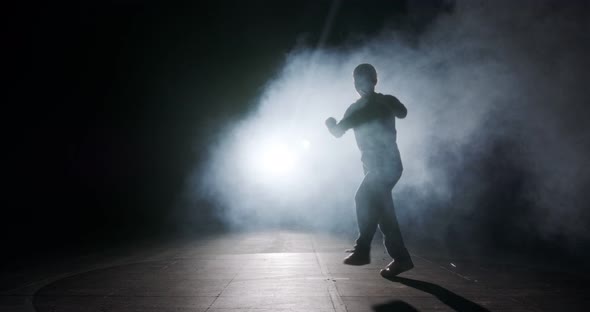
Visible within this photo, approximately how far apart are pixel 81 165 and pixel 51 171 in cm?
96

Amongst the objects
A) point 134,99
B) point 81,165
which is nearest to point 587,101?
point 134,99

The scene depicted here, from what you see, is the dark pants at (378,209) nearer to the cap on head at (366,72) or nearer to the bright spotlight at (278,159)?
the cap on head at (366,72)

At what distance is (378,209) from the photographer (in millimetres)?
2922

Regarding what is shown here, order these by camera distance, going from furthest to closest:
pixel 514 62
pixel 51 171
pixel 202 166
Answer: pixel 202 166 < pixel 51 171 < pixel 514 62

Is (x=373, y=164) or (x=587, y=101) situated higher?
(x=587, y=101)

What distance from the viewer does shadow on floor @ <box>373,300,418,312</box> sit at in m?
2.08

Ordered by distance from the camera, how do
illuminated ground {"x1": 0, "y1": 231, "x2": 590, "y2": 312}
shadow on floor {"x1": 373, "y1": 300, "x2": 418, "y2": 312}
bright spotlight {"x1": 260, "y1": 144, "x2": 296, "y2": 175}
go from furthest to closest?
bright spotlight {"x1": 260, "y1": 144, "x2": 296, "y2": 175}, illuminated ground {"x1": 0, "y1": 231, "x2": 590, "y2": 312}, shadow on floor {"x1": 373, "y1": 300, "x2": 418, "y2": 312}

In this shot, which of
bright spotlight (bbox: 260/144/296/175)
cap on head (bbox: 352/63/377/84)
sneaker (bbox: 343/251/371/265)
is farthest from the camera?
bright spotlight (bbox: 260/144/296/175)

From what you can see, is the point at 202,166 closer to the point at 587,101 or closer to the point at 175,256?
the point at 175,256

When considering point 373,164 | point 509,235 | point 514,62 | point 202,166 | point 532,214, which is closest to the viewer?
point 373,164

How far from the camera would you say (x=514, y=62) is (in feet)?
21.7

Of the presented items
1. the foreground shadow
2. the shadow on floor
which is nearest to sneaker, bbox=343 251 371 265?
the foreground shadow

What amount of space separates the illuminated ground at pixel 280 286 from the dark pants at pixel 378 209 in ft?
1.01

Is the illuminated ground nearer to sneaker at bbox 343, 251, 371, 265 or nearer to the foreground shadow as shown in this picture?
the foreground shadow
